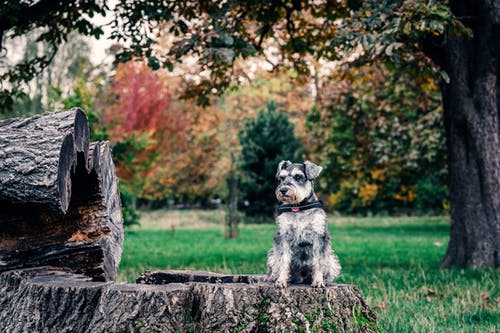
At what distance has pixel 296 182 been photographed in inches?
194

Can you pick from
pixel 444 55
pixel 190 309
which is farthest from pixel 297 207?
pixel 444 55

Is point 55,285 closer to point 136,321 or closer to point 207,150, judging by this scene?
point 136,321

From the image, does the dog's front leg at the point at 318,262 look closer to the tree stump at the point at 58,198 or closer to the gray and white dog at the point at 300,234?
the gray and white dog at the point at 300,234

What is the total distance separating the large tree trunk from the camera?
38.1 feet

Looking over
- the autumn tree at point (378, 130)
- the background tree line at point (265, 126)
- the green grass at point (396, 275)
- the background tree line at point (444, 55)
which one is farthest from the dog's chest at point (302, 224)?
the autumn tree at point (378, 130)

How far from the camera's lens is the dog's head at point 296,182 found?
482cm

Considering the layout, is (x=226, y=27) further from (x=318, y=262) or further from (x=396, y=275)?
(x=318, y=262)

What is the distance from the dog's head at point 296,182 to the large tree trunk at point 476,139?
25.0 feet

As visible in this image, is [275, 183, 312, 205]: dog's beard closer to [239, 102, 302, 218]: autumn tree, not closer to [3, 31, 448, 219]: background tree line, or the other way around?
[3, 31, 448, 219]: background tree line

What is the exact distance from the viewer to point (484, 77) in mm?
11672

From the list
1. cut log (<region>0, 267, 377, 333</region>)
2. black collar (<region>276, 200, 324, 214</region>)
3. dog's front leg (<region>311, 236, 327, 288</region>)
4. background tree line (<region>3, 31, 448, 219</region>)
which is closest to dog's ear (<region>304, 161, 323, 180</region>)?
black collar (<region>276, 200, 324, 214</region>)

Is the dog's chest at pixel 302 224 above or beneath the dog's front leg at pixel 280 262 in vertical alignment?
above

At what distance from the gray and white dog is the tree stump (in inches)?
69.3

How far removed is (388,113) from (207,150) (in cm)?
2069
